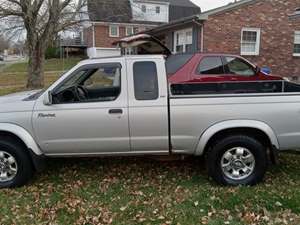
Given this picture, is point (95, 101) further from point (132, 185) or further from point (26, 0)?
point (26, 0)

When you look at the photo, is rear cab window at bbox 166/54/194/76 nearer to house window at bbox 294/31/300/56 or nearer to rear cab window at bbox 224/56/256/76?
rear cab window at bbox 224/56/256/76

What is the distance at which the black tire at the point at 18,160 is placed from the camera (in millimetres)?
4828

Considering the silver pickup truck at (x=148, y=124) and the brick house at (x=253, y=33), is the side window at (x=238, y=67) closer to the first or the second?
the silver pickup truck at (x=148, y=124)

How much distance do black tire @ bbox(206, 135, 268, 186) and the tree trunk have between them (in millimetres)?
15085

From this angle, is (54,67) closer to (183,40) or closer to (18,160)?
(183,40)

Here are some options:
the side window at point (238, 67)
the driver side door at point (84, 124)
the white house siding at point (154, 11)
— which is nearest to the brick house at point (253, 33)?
the side window at point (238, 67)

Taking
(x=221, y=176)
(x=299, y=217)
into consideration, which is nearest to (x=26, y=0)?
(x=221, y=176)

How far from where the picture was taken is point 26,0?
16.3 metres

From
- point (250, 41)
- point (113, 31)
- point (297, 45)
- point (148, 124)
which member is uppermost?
point (113, 31)

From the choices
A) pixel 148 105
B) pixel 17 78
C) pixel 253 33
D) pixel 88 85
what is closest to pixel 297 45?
pixel 253 33

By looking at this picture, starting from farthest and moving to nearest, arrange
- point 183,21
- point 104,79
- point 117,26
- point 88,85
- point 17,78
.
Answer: point 117,26 < point 17,78 < point 183,21 < point 104,79 < point 88,85

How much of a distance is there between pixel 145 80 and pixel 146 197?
1589mm

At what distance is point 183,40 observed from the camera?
2031 centimetres

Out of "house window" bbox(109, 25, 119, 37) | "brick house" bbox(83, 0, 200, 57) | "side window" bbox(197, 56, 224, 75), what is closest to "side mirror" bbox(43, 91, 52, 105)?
"side window" bbox(197, 56, 224, 75)
